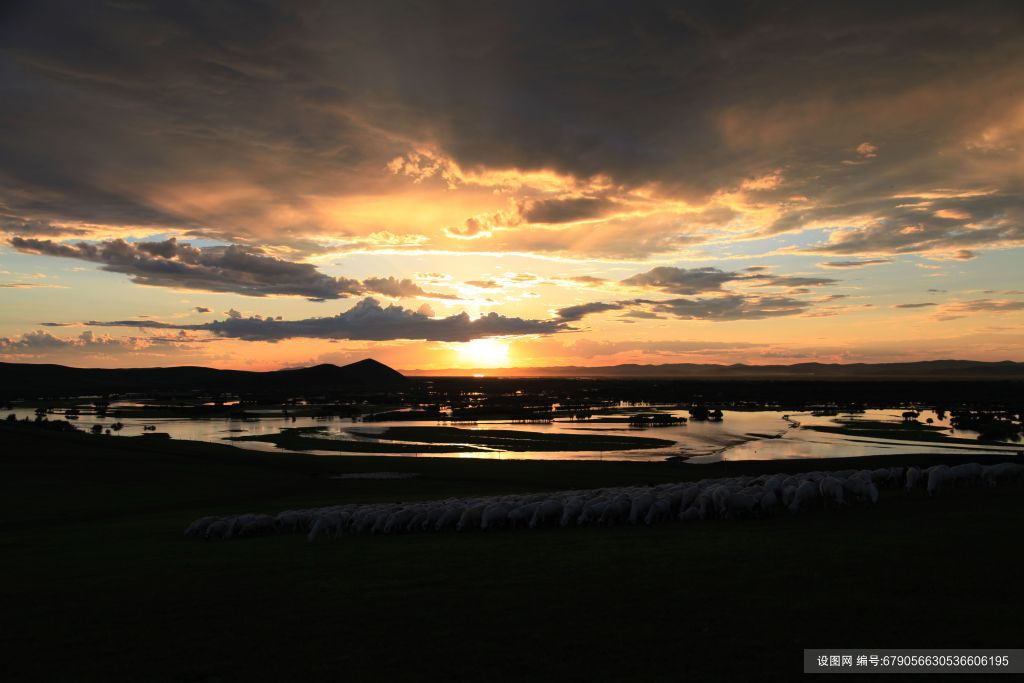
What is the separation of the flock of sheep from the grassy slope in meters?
1.02

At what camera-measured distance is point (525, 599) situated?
11047mm

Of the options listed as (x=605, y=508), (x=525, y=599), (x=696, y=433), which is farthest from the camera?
(x=696, y=433)

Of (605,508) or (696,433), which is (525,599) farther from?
(696,433)

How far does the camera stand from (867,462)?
43531 mm

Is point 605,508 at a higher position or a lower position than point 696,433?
higher

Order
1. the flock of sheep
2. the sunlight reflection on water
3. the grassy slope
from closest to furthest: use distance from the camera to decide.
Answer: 1. the grassy slope
2. the flock of sheep
3. the sunlight reflection on water

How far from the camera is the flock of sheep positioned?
18703 mm

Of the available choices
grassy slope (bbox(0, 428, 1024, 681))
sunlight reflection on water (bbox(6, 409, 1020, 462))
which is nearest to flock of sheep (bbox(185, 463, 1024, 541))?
grassy slope (bbox(0, 428, 1024, 681))

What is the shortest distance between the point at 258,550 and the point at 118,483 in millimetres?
24190

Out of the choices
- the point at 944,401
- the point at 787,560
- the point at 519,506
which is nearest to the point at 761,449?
the point at 519,506

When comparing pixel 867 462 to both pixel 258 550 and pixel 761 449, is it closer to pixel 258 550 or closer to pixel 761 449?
pixel 761 449

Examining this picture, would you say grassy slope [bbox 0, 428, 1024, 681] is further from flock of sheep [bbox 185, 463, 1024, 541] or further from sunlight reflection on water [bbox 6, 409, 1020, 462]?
sunlight reflection on water [bbox 6, 409, 1020, 462]

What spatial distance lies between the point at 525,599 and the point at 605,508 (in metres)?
8.37

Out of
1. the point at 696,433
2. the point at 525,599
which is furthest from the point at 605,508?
the point at 696,433
